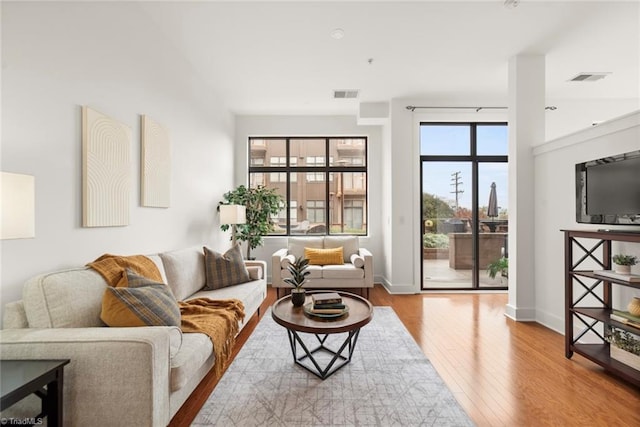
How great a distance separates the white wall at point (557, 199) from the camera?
105 inches

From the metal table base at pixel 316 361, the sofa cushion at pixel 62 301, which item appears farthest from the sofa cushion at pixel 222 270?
the sofa cushion at pixel 62 301

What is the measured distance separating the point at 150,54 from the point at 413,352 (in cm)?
358

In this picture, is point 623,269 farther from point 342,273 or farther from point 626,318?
point 342,273

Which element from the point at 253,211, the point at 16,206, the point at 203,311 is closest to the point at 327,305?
the point at 203,311

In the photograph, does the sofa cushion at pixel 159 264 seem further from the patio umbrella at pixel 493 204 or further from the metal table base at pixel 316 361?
the patio umbrella at pixel 493 204

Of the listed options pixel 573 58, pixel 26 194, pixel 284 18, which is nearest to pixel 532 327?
pixel 573 58

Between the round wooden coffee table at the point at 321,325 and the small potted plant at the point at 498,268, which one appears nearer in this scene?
the round wooden coffee table at the point at 321,325

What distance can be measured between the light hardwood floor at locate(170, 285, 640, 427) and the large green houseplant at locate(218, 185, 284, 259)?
1542 mm

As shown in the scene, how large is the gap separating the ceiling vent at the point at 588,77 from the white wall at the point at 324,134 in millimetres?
2761

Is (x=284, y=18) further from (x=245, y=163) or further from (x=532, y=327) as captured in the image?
(x=532, y=327)

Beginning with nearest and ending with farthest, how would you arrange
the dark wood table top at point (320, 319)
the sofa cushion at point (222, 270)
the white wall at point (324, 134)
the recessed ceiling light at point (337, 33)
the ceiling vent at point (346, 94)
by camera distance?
the dark wood table top at point (320, 319), the recessed ceiling light at point (337, 33), the sofa cushion at point (222, 270), the ceiling vent at point (346, 94), the white wall at point (324, 134)

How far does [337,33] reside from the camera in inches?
118

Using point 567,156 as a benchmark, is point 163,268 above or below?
below

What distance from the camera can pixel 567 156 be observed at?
3066mm
